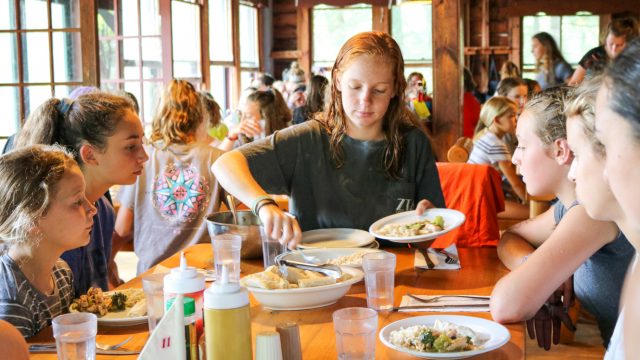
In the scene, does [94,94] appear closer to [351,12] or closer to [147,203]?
[147,203]

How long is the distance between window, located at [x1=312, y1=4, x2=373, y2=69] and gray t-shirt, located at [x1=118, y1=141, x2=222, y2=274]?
8116 millimetres

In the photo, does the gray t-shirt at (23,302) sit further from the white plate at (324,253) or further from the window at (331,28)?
the window at (331,28)

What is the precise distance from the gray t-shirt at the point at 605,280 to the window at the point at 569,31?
9665 millimetres

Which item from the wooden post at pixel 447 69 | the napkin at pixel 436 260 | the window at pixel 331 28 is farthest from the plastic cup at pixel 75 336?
the window at pixel 331 28

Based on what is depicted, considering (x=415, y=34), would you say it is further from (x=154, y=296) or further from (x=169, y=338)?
(x=169, y=338)

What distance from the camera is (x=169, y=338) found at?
3.91 feet

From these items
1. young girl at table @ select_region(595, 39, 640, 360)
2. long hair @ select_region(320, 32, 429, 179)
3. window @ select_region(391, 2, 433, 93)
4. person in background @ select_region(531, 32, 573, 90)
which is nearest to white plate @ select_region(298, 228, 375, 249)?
long hair @ select_region(320, 32, 429, 179)

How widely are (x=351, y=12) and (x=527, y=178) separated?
31.5ft

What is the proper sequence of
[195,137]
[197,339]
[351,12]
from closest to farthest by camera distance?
[197,339]
[195,137]
[351,12]

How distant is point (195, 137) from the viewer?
362cm

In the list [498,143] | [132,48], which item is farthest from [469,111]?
[132,48]

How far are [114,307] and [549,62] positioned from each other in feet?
23.6

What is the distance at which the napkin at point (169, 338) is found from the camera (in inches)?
45.9

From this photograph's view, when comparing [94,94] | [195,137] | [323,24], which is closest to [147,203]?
[195,137]
